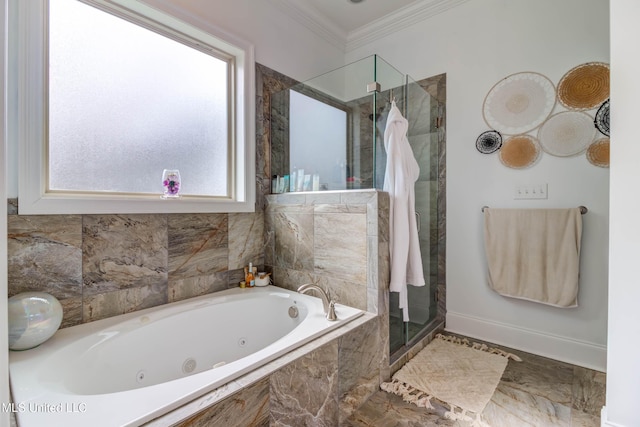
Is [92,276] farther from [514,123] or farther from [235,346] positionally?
[514,123]

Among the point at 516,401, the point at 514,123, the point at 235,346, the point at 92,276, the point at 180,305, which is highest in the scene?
the point at 514,123

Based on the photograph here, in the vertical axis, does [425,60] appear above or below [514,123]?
above

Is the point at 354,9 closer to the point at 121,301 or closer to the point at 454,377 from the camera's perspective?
the point at 121,301

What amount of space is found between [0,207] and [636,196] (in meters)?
2.03

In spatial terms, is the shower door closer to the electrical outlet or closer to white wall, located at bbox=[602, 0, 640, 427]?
the electrical outlet

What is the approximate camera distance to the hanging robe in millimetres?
1841

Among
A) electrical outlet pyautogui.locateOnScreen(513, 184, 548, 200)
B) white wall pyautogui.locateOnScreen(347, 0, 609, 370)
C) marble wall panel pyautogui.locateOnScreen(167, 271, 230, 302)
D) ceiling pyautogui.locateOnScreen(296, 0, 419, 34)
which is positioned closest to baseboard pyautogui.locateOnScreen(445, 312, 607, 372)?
white wall pyautogui.locateOnScreen(347, 0, 609, 370)

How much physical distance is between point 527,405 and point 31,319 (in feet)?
7.93

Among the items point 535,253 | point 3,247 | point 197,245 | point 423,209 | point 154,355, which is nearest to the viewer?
point 3,247

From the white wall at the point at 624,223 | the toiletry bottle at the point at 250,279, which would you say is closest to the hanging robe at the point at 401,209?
the white wall at the point at 624,223

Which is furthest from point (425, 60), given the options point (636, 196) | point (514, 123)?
point (636, 196)

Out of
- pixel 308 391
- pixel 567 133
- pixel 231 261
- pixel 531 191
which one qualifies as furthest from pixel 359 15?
pixel 308 391

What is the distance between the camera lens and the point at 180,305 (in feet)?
5.93

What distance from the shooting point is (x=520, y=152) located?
2168mm
